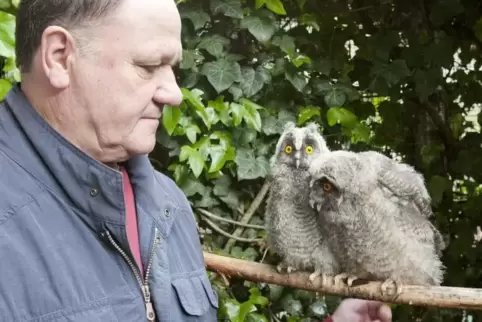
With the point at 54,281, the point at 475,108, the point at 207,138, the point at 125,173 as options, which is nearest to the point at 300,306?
the point at 207,138

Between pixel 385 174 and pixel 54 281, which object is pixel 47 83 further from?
pixel 385 174

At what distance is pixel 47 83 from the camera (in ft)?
2.31

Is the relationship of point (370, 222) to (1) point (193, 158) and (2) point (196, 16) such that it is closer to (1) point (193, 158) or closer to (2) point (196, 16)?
(1) point (193, 158)

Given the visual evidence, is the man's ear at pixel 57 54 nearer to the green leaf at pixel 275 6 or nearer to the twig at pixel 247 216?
the green leaf at pixel 275 6

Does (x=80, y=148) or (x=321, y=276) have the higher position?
(x=80, y=148)

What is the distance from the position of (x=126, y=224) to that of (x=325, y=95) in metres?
1.22

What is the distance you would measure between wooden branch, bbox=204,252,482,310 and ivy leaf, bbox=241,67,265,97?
605 millimetres

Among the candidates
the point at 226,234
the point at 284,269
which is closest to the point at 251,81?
the point at 226,234

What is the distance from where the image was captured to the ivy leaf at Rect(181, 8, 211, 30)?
1771 mm

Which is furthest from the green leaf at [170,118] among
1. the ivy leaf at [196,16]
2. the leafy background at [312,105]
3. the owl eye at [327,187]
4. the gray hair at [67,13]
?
the gray hair at [67,13]

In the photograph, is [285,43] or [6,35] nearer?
[6,35]

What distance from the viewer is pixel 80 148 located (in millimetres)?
729

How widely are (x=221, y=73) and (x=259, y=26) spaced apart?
0.18 m

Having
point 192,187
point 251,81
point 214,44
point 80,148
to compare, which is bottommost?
point 192,187
